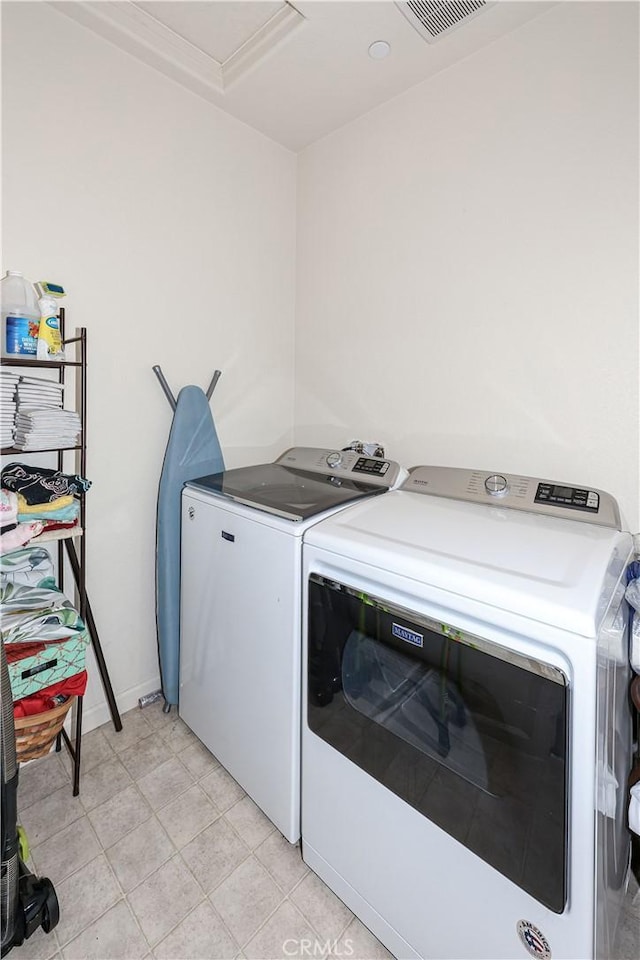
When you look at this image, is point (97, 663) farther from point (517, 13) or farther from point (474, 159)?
point (517, 13)

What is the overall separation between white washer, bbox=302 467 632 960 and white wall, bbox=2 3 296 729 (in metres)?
1.03

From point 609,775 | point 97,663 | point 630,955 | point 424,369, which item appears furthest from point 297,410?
point 630,955

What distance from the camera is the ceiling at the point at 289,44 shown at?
4.97 feet

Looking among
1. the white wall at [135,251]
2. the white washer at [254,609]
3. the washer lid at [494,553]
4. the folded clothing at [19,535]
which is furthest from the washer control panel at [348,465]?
the folded clothing at [19,535]

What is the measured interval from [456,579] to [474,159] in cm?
163

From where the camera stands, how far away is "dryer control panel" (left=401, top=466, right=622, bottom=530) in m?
1.31

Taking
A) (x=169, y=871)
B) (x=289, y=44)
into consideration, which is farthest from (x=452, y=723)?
(x=289, y=44)

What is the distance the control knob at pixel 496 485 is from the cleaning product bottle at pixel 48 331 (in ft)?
4.98

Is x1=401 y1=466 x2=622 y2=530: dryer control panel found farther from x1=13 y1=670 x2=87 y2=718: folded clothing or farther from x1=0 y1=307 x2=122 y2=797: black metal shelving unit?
x1=13 y1=670 x2=87 y2=718: folded clothing

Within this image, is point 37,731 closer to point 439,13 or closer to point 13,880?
point 13,880

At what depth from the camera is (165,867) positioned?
1.37 meters

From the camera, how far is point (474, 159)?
66.2 inches

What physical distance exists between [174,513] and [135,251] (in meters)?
1.09

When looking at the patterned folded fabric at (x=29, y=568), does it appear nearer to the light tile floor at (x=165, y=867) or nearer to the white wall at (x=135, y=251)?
the white wall at (x=135, y=251)
